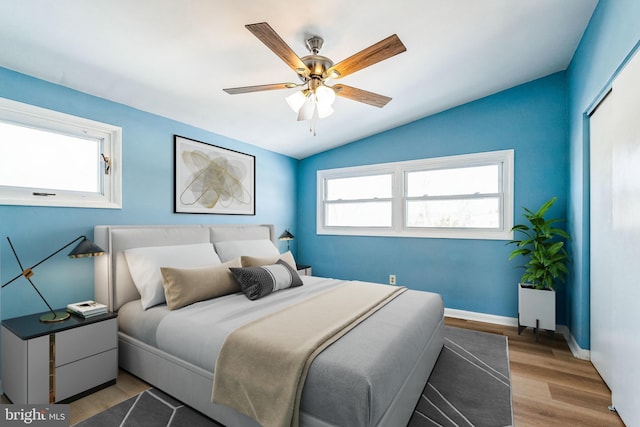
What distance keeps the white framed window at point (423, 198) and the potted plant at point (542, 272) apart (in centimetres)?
43

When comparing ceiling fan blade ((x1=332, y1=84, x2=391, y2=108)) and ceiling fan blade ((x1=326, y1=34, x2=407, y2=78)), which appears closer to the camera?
ceiling fan blade ((x1=326, y1=34, x2=407, y2=78))

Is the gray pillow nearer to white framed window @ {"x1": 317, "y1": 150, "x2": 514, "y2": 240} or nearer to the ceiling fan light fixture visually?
the ceiling fan light fixture

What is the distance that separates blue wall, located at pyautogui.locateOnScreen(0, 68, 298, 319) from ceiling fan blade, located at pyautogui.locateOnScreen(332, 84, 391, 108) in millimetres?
1995

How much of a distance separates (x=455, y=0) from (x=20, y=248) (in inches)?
139

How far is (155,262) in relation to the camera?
2.53 meters

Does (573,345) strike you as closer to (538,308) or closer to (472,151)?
(538,308)

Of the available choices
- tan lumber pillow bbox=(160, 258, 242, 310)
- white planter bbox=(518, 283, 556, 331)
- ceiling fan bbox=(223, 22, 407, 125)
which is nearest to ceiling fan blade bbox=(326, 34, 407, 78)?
ceiling fan bbox=(223, 22, 407, 125)

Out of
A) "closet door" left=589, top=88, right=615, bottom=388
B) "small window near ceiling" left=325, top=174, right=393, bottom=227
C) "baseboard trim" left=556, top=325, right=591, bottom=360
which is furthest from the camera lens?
"small window near ceiling" left=325, top=174, right=393, bottom=227

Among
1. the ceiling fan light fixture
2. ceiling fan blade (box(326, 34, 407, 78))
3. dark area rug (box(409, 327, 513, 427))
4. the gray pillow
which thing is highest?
ceiling fan blade (box(326, 34, 407, 78))

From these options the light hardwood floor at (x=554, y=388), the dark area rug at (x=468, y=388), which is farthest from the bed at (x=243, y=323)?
the light hardwood floor at (x=554, y=388)

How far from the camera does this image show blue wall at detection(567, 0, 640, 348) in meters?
1.90

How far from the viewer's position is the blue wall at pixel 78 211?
2.15 m

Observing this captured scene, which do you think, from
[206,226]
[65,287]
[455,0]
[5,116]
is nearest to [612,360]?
[455,0]

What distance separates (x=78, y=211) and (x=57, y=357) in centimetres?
114
